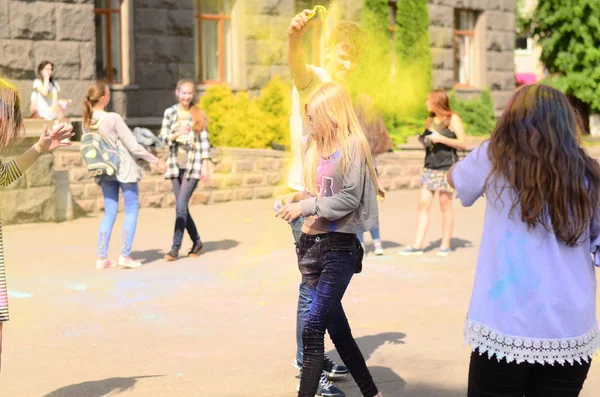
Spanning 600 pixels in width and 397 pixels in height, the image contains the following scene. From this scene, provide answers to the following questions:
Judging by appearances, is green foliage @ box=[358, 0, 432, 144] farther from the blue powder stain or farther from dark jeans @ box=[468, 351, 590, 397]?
dark jeans @ box=[468, 351, 590, 397]

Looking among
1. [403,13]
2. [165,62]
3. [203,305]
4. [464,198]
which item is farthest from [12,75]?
[464,198]

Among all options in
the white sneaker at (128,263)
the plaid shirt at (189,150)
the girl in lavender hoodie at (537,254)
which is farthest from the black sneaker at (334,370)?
the plaid shirt at (189,150)

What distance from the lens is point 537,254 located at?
3744mm

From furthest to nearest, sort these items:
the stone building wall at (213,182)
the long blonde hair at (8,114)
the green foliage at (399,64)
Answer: the green foliage at (399,64), the stone building wall at (213,182), the long blonde hair at (8,114)

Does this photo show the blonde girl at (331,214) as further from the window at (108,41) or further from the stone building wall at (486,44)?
the stone building wall at (486,44)

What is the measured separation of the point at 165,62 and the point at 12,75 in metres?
3.96

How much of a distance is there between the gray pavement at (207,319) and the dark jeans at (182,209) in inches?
11.9

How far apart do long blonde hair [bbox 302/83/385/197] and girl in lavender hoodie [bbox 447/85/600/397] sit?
4.20 feet

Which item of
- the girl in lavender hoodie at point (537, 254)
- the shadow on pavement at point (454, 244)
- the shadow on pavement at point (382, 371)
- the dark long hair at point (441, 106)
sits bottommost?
the shadow on pavement at point (454, 244)

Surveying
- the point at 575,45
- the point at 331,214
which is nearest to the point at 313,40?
the point at 575,45

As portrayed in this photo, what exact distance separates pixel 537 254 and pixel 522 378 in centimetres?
45

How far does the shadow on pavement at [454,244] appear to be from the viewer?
11.2 metres

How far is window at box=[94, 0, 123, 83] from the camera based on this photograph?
18.8 metres

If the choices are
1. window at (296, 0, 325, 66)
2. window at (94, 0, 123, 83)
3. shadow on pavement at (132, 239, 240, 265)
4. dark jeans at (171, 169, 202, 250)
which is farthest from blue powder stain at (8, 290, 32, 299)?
window at (296, 0, 325, 66)
